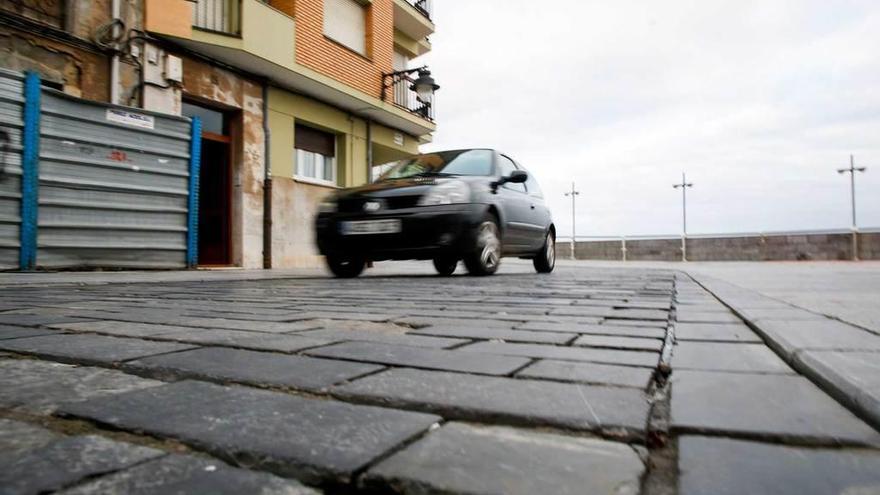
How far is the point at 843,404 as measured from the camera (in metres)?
1.12

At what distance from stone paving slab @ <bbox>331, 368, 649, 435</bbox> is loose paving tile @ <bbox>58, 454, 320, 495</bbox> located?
0.39 meters

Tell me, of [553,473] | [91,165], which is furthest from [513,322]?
[91,165]

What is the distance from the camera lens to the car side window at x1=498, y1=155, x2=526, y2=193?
7344 mm

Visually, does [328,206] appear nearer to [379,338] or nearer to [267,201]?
[379,338]

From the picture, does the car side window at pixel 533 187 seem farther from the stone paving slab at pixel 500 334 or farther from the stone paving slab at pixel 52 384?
the stone paving slab at pixel 52 384

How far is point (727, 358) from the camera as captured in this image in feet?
5.34

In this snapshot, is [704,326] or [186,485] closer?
[186,485]

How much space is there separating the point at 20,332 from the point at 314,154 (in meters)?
11.8

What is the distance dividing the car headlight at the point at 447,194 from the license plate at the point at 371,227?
0.37 meters

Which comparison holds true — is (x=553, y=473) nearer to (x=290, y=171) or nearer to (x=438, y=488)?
(x=438, y=488)

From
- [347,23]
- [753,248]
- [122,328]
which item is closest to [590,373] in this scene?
[122,328]

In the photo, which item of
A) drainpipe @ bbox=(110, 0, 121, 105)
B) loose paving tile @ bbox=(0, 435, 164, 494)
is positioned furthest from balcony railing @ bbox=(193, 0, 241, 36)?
loose paving tile @ bbox=(0, 435, 164, 494)

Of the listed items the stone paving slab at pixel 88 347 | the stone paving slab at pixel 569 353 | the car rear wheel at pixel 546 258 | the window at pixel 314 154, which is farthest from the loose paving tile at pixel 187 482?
the window at pixel 314 154

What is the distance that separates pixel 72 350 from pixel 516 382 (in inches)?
53.2
